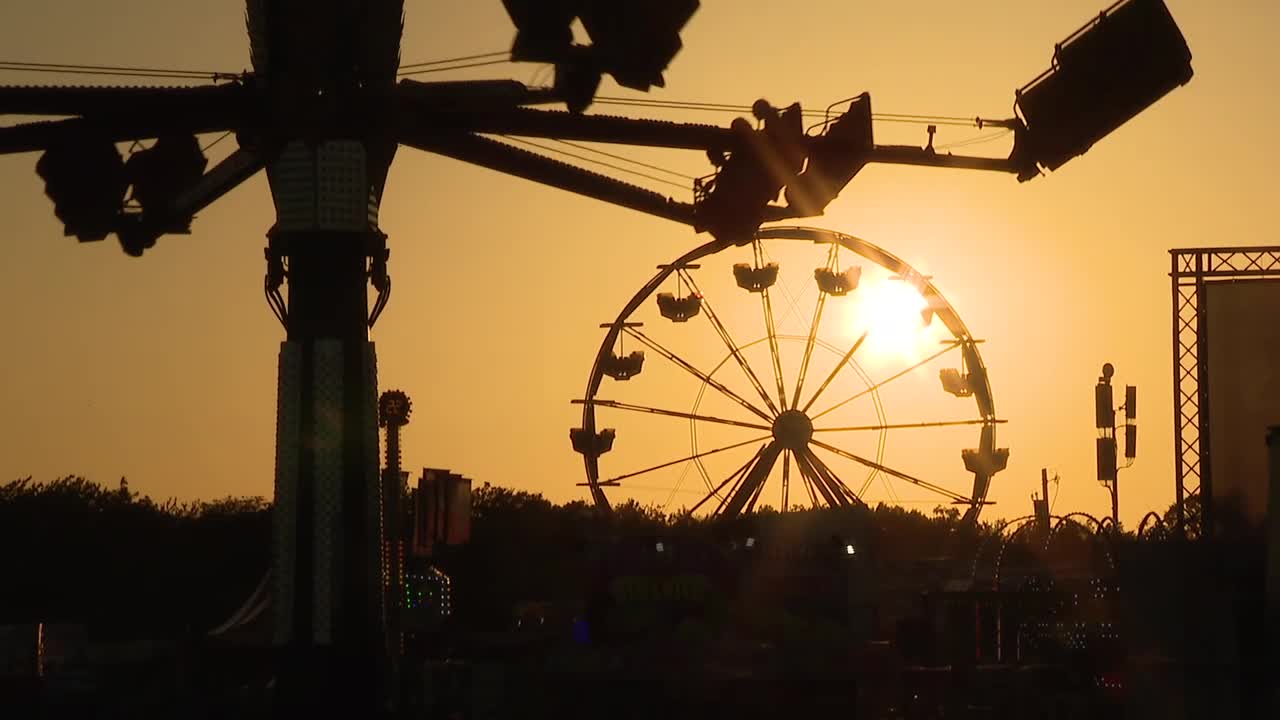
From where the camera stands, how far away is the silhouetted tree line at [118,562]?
75375 millimetres

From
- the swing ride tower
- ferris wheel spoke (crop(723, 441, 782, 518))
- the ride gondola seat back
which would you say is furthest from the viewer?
ferris wheel spoke (crop(723, 441, 782, 518))

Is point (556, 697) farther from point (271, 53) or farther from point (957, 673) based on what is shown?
point (271, 53)

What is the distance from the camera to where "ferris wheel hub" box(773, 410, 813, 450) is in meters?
60.6

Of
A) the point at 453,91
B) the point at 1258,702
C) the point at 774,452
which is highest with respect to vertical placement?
the point at 453,91

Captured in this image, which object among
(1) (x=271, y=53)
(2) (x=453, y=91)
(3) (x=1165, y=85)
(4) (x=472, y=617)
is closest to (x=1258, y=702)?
(3) (x=1165, y=85)

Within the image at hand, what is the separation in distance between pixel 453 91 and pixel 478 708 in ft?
34.0

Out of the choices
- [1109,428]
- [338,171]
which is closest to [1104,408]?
[1109,428]

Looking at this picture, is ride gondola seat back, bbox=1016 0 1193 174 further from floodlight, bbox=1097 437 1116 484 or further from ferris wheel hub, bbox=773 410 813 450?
floodlight, bbox=1097 437 1116 484

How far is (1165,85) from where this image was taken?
34188 millimetres

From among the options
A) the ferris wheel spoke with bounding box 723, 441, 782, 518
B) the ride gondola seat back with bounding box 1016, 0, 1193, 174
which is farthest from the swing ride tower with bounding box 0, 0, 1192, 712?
the ferris wheel spoke with bounding box 723, 441, 782, 518

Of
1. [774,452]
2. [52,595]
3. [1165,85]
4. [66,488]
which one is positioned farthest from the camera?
[66,488]

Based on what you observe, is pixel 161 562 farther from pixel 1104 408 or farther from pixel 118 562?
pixel 1104 408

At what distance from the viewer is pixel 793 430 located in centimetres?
6062

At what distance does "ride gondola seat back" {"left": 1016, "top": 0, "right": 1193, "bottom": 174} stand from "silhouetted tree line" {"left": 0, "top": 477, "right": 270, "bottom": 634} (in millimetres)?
45292
